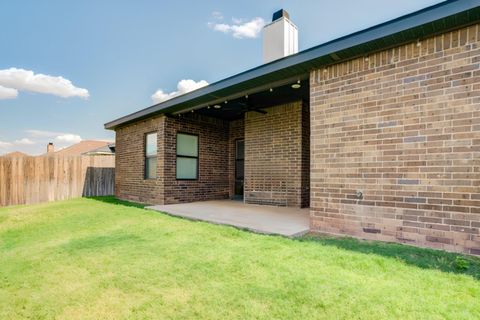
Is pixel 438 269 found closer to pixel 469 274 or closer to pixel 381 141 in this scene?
pixel 469 274

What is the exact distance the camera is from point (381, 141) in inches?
150

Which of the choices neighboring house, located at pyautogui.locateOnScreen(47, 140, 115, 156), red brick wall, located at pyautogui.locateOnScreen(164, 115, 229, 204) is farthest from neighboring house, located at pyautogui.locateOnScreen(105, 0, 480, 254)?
neighboring house, located at pyautogui.locateOnScreen(47, 140, 115, 156)

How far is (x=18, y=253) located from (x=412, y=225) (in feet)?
17.9

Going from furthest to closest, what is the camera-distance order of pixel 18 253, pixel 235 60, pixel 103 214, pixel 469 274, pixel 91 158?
pixel 91 158
pixel 235 60
pixel 103 214
pixel 18 253
pixel 469 274

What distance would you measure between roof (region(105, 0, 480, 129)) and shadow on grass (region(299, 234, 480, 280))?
2718 millimetres

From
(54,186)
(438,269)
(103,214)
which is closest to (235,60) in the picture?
(103,214)

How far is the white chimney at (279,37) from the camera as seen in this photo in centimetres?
716

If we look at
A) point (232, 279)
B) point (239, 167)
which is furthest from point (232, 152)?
point (232, 279)

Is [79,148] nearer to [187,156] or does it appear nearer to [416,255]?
[187,156]

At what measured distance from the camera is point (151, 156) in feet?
28.7

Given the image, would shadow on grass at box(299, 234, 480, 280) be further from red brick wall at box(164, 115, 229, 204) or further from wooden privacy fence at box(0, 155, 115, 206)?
wooden privacy fence at box(0, 155, 115, 206)

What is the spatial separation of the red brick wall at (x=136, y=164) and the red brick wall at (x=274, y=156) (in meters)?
2.71

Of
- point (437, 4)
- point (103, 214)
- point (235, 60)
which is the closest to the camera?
point (437, 4)

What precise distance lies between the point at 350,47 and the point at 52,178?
11.1 meters
